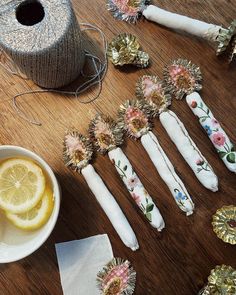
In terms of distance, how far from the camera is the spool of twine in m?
0.50

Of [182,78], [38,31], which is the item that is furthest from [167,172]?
[38,31]

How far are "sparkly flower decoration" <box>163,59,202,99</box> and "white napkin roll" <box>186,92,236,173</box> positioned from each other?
1cm

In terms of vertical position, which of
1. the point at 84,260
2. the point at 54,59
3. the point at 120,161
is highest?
the point at 54,59

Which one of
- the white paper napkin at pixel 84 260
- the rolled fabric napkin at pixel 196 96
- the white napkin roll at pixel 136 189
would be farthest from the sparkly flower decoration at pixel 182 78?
the white paper napkin at pixel 84 260

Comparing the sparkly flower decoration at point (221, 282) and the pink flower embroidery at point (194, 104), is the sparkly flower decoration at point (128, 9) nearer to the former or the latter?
the pink flower embroidery at point (194, 104)

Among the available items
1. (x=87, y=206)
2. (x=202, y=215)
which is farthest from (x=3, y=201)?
(x=202, y=215)

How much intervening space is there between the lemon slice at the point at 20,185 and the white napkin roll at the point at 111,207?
84 mm

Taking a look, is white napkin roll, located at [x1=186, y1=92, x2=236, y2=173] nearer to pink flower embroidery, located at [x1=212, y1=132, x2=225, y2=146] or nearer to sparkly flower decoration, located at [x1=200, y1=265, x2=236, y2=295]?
pink flower embroidery, located at [x1=212, y1=132, x2=225, y2=146]

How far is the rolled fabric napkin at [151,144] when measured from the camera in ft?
1.86

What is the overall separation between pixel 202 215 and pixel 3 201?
252mm

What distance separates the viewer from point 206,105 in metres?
0.60

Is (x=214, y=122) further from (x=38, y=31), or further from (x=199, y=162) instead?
(x=38, y=31)

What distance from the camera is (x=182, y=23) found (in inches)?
23.8

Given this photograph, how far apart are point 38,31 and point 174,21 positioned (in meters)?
0.21
